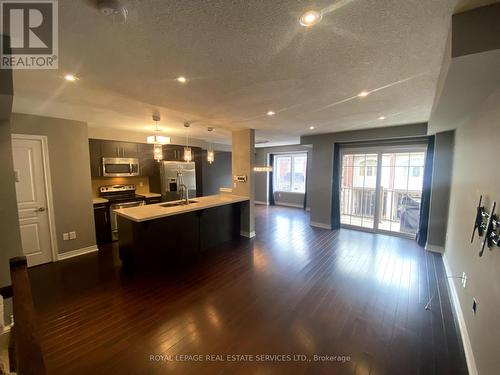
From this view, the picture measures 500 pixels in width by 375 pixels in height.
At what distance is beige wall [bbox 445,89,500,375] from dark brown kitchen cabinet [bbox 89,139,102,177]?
5773 mm

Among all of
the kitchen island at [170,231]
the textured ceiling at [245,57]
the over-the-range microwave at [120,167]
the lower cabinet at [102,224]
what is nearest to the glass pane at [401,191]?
the textured ceiling at [245,57]

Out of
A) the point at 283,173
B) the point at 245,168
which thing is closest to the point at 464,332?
the point at 245,168

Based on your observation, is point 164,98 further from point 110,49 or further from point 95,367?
point 95,367

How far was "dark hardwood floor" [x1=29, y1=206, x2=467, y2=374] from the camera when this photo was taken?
171 cm

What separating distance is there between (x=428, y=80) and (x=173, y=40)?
2.36 metres

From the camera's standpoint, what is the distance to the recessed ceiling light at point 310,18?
1141 millimetres

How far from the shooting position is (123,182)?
511cm

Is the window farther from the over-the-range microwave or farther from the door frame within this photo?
the door frame

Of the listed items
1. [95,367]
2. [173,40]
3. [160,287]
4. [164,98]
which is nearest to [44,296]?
[160,287]

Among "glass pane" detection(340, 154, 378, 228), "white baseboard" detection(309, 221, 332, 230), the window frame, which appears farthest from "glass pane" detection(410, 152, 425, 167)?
the window frame

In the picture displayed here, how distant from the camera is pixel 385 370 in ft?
5.38

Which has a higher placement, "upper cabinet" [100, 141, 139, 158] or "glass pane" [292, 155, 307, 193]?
"upper cabinet" [100, 141, 139, 158]

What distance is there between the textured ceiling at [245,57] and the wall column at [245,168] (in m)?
1.48
